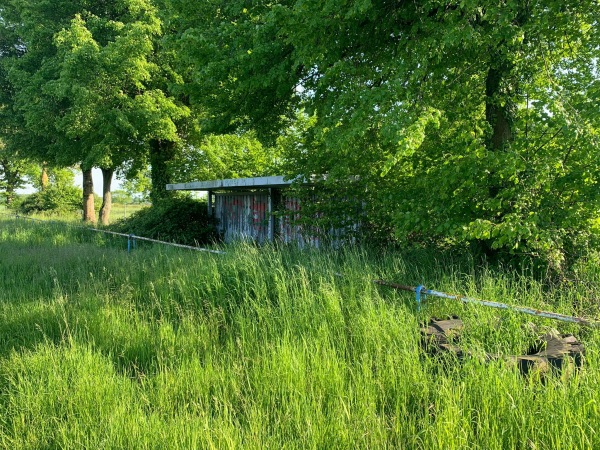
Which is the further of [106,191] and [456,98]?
[106,191]

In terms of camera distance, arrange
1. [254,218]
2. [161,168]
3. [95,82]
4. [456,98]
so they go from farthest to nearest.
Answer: [161,168] < [95,82] < [254,218] < [456,98]

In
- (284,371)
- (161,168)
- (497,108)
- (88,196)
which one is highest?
(497,108)

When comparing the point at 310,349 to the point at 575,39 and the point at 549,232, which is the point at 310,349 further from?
the point at 575,39

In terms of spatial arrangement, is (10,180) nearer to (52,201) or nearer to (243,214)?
(52,201)

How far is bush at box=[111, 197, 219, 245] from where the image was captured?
1565 centimetres

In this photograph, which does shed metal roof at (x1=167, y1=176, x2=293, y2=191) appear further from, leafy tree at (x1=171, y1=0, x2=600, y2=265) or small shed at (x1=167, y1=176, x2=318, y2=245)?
leafy tree at (x1=171, y1=0, x2=600, y2=265)

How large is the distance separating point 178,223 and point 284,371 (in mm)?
13456

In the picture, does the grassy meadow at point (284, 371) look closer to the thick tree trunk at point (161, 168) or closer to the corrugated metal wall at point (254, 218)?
the corrugated metal wall at point (254, 218)

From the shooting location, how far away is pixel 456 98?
6977 mm

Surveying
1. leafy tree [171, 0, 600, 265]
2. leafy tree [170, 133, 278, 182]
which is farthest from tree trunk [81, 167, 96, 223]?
leafy tree [171, 0, 600, 265]

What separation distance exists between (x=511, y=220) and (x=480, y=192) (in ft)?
2.70

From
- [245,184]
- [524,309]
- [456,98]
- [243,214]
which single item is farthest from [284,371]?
[243,214]

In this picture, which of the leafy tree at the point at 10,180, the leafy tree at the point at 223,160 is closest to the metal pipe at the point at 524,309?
the leafy tree at the point at 223,160

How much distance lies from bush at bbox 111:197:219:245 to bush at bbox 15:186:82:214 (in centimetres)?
2099
